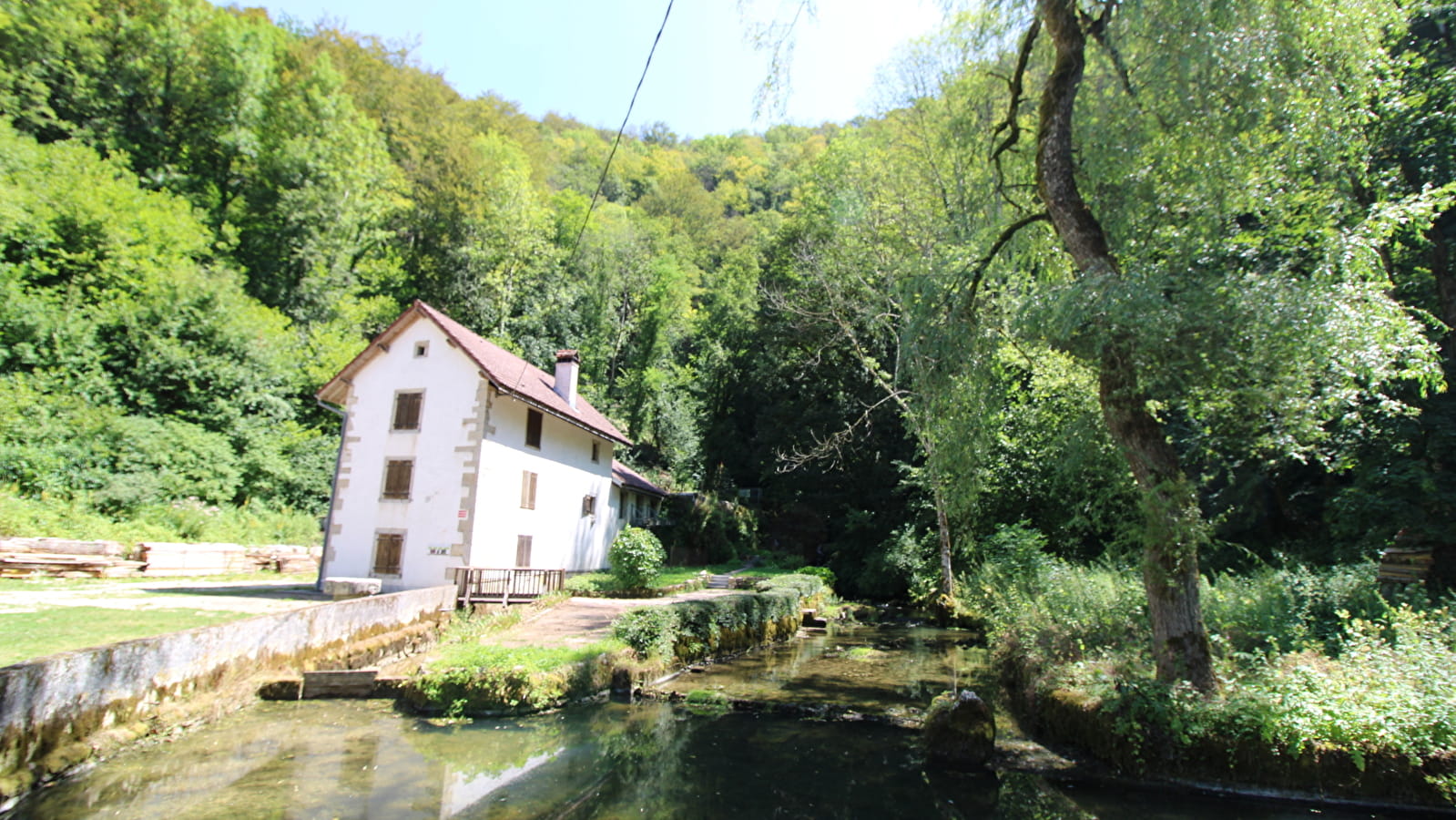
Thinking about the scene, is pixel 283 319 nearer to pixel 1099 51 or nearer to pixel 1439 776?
pixel 1099 51

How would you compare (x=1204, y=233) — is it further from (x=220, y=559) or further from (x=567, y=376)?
(x=220, y=559)

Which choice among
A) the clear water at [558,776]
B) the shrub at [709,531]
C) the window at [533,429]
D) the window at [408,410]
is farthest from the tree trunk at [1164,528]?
the shrub at [709,531]

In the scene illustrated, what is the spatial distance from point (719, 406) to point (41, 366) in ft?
87.9

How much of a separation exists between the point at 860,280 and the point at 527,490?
40.8 ft

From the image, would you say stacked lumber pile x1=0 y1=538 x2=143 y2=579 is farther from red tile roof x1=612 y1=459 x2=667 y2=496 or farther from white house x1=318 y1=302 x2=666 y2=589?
red tile roof x1=612 y1=459 x2=667 y2=496

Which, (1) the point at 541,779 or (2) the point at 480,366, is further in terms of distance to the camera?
(2) the point at 480,366

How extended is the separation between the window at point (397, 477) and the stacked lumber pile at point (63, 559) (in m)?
5.90

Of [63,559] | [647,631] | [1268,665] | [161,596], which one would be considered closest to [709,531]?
[647,631]

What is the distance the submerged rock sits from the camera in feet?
26.3

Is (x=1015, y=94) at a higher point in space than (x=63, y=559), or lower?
higher

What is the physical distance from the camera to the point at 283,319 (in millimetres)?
29844

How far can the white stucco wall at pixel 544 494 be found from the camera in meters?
19.2

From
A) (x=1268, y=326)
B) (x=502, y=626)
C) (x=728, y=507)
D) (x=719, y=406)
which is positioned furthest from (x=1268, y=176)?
(x=719, y=406)

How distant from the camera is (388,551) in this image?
18.8 m
